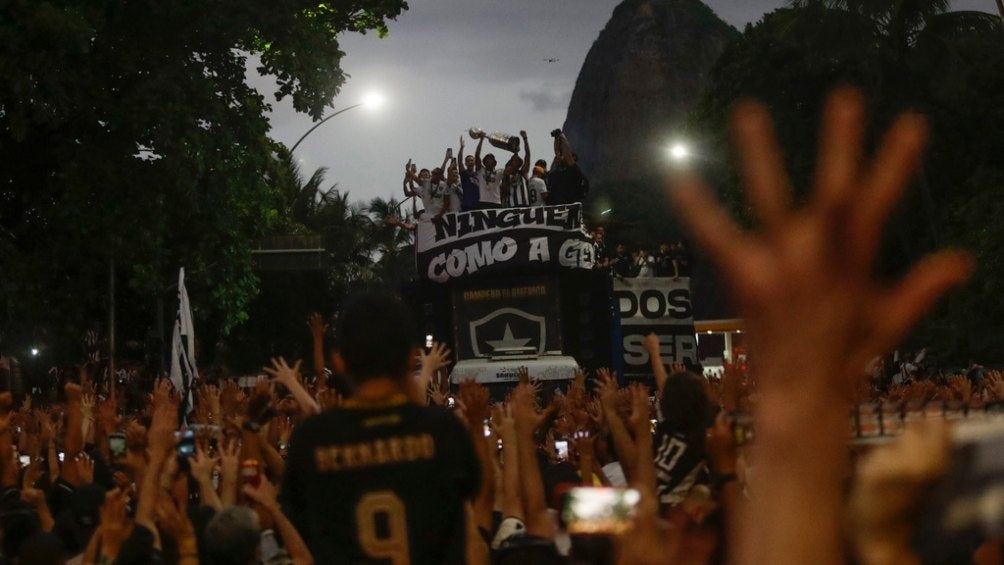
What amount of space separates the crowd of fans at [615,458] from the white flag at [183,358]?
5235mm

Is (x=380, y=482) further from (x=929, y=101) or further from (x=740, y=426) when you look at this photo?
(x=929, y=101)

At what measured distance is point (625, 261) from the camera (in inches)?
1005

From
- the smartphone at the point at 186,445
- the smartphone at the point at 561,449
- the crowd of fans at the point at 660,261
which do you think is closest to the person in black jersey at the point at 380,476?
the smartphone at the point at 186,445

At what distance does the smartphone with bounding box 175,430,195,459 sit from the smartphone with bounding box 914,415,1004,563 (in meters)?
3.86

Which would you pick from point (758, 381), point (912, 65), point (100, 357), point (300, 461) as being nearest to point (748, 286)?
point (758, 381)

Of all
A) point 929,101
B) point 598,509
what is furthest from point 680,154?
point 929,101

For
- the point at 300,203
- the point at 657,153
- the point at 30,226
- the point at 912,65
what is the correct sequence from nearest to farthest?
the point at 30,226 → the point at 912,65 → the point at 300,203 → the point at 657,153

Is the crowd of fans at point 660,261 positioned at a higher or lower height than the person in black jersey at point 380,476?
higher

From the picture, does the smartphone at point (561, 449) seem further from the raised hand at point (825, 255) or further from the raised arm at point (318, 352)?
the raised hand at point (825, 255)

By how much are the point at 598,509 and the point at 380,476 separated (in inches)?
28.3

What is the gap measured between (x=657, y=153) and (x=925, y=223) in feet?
199

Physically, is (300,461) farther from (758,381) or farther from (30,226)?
(30,226)

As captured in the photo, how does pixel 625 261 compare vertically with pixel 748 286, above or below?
above

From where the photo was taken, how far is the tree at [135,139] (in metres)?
20.4
